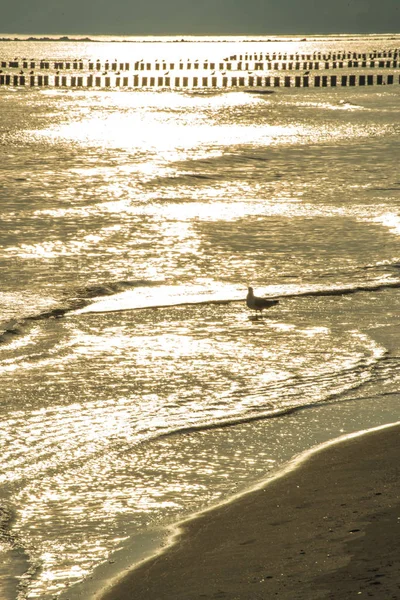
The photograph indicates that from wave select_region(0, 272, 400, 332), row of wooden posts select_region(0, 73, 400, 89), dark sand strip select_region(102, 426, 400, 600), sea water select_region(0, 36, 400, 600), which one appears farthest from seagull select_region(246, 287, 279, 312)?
row of wooden posts select_region(0, 73, 400, 89)

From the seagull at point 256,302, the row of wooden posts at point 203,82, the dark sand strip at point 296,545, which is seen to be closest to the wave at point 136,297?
the seagull at point 256,302

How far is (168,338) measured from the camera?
10109mm

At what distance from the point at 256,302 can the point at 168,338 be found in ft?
3.73

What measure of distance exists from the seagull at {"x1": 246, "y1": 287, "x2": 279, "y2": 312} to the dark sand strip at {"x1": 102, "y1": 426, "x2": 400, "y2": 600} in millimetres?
4651

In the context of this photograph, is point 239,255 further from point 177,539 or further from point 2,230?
point 177,539

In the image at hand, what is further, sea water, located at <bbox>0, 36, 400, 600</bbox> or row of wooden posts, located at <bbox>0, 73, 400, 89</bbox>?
row of wooden posts, located at <bbox>0, 73, 400, 89</bbox>

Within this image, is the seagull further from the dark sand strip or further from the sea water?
the dark sand strip

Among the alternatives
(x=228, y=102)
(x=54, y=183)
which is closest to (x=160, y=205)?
(x=54, y=183)

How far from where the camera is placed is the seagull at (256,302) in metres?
10.8

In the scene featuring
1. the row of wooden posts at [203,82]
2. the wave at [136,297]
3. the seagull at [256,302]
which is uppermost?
the seagull at [256,302]

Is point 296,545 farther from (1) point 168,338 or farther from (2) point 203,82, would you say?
(2) point 203,82

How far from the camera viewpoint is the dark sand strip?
446cm

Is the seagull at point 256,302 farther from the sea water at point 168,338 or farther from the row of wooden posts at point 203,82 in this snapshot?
the row of wooden posts at point 203,82

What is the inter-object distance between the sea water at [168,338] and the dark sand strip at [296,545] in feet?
1.09
